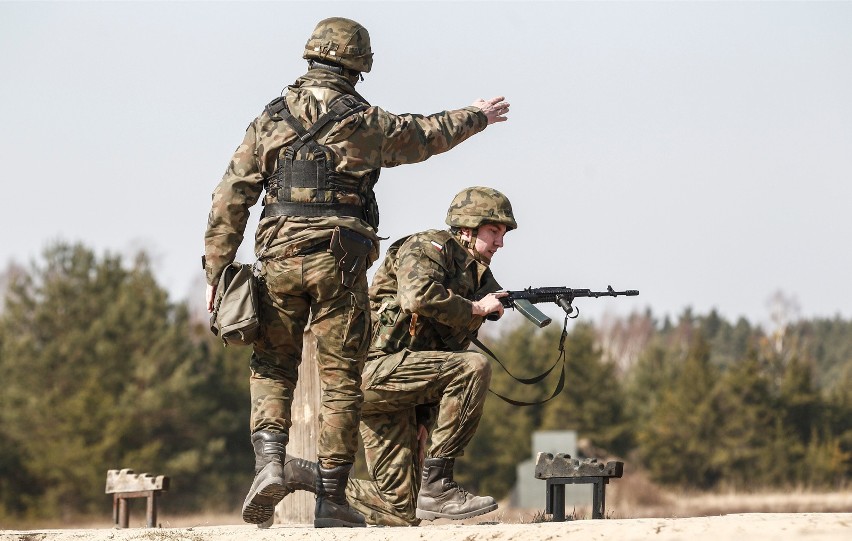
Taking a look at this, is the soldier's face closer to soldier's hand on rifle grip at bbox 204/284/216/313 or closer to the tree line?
soldier's hand on rifle grip at bbox 204/284/216/313

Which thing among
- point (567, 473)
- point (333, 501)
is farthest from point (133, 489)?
point (567, 473)

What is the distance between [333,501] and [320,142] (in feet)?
6.13

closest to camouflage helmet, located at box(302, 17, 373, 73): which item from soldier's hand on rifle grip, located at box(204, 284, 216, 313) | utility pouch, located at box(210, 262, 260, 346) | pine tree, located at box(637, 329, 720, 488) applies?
utility pouch, located at box(210, 262, 260, 346)

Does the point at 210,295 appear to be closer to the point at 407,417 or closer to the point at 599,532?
the point at 407,417

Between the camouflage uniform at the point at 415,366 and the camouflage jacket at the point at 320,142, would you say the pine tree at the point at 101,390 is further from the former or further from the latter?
the camouflage jacket at the point at 320,142

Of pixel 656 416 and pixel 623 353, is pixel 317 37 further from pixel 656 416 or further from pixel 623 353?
pixel 623 353

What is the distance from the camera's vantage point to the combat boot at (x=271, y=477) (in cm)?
814

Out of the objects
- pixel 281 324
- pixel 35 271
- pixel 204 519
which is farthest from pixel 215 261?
pixel 35 271

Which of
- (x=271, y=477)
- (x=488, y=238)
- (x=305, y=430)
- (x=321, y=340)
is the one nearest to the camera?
(x=271, y=477)

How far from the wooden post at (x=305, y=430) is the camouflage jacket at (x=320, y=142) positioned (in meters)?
2.37

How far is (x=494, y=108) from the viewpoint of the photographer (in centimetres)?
884

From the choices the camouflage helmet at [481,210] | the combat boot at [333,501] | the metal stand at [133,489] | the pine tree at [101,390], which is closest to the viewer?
the combat boot at [333,501]

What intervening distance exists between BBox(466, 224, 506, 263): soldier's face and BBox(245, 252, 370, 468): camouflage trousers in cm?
156

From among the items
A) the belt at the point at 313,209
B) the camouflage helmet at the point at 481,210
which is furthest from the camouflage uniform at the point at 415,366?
the belt at the point at 313,209
